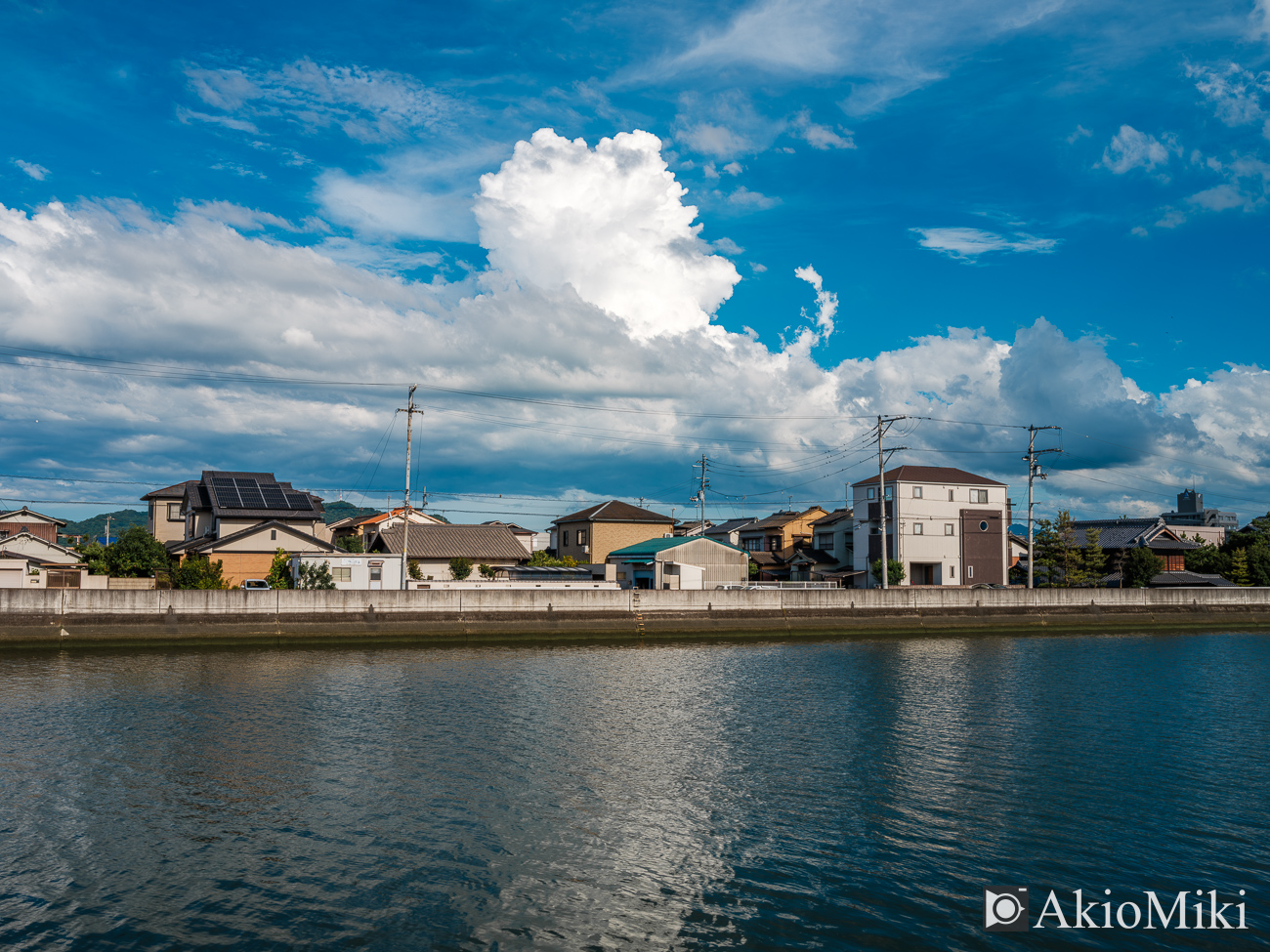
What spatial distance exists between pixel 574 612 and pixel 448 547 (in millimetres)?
17657

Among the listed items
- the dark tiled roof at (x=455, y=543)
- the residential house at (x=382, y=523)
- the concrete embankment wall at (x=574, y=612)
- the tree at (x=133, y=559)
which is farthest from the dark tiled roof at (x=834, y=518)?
the tree at (x=133, y=559)

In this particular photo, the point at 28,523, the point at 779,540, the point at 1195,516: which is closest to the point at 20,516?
the point at 28,523

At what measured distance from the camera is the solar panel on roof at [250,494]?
60.0 m

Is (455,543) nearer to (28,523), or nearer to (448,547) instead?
(448,547)

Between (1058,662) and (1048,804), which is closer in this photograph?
(1048,804)

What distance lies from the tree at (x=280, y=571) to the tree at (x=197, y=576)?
281 centimetres

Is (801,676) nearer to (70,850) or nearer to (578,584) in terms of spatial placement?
(578,584)

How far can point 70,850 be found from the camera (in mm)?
13594

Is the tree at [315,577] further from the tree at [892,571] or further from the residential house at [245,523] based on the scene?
the tree at [892,571]

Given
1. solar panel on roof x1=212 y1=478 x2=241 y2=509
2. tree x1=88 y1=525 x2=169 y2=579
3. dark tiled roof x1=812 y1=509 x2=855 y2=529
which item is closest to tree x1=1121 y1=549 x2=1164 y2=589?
dark tiled roof x1=812 y1=509 x2=855 y2=529

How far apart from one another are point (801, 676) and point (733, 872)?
21718mm

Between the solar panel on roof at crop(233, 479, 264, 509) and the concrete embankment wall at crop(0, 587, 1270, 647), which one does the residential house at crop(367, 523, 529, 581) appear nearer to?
the solar panel on roof at crop(233, 479, 264, 509)

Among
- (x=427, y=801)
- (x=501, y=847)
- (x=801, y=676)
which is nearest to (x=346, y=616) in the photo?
(x=801, y=676)

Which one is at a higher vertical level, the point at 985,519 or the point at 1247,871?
the point at 985,519
